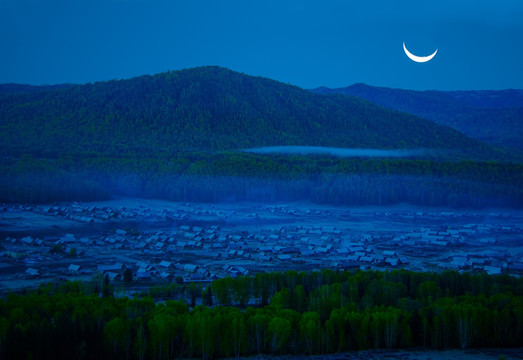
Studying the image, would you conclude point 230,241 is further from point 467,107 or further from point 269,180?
point 467,107

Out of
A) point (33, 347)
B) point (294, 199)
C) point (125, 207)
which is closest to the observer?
point (33, 347)

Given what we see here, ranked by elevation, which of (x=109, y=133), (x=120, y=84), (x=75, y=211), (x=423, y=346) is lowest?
(x=423, y=346)

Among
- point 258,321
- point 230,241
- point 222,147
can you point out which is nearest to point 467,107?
point 222,147

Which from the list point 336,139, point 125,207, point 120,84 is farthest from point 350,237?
point 120,84

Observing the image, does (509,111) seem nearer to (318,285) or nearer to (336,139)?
(336,139)

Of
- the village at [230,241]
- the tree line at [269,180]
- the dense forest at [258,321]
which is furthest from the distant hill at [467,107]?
the dense forest at [258,321]

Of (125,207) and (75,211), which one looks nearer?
(75,211)
